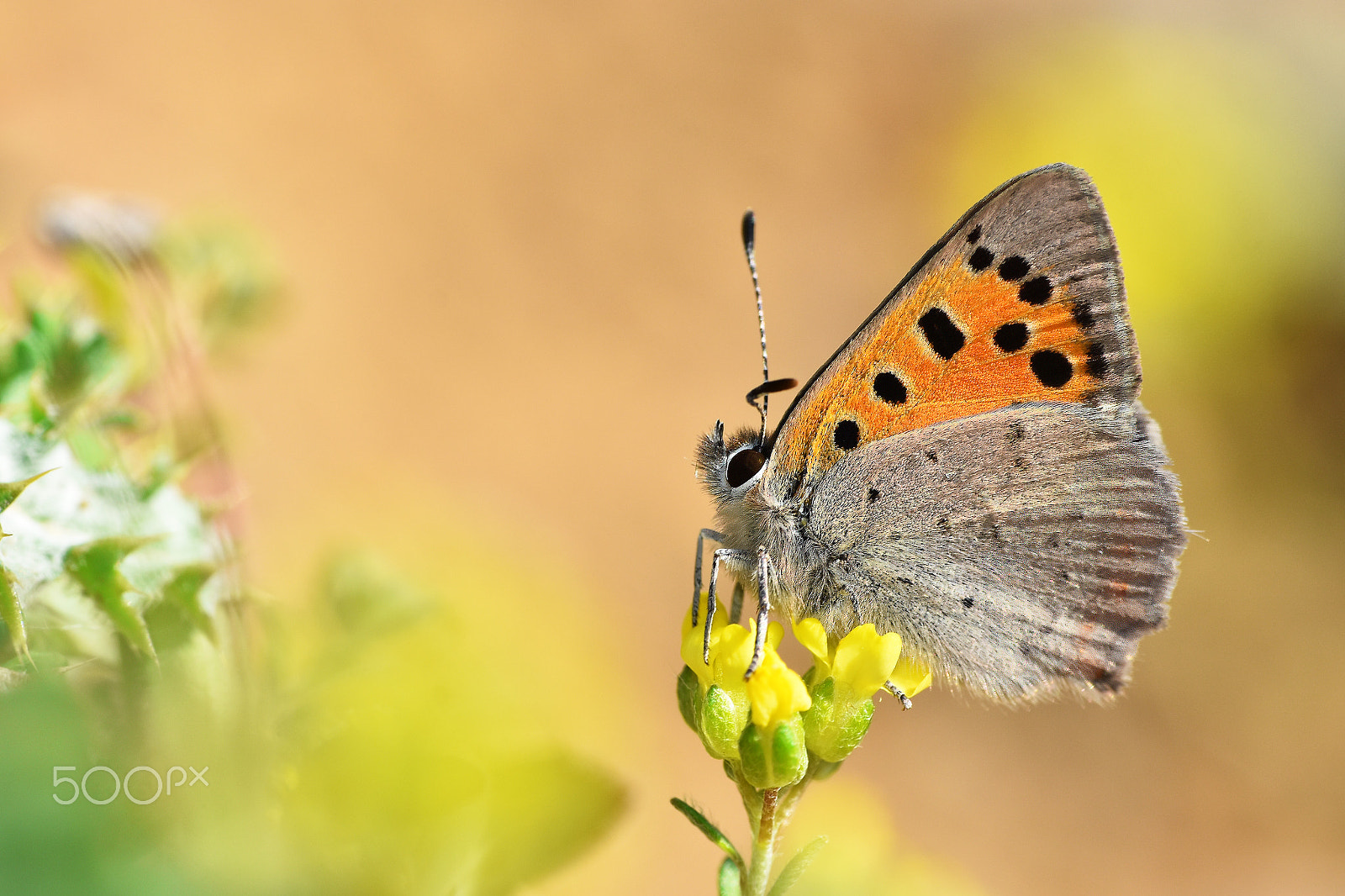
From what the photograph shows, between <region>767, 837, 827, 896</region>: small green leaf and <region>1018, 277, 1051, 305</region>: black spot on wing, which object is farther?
<region>1018, 277, 1051, 305</region>: black spot on wing

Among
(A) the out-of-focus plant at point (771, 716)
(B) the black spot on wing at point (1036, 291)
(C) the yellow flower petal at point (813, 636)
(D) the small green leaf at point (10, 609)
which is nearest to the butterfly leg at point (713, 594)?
(A) the out-of-focus plant at point (771, 716)

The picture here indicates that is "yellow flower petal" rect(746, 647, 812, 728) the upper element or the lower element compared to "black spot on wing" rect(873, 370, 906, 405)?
lower

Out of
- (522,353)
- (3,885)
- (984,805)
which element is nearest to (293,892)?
(3,885)

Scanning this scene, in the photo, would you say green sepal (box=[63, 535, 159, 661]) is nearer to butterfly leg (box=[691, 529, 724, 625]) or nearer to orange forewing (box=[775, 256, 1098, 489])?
butterfly leg (box=[691, 529, 724, 625])

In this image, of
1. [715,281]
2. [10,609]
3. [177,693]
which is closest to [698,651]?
[177,693]

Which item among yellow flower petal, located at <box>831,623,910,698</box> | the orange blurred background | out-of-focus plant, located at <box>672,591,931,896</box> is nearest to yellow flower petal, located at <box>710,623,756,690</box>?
out-of-focus plant, located at <box>672,591,931,896</box>

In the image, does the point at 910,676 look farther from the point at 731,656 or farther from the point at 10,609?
the point at 10,609
